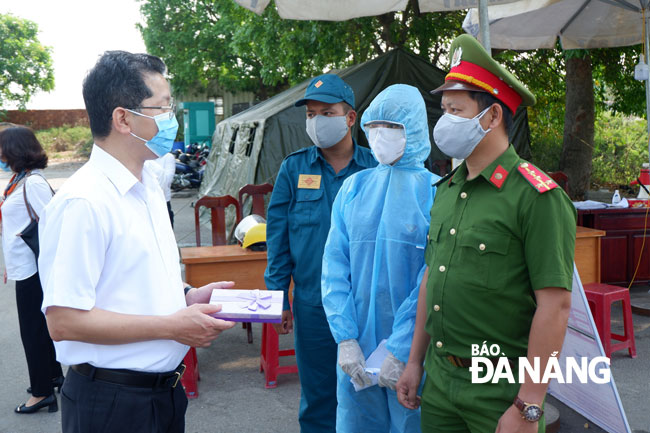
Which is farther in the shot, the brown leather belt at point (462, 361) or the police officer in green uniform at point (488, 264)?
the brown leather belt at point (462, 361)

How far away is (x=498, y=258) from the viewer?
72.9 inches

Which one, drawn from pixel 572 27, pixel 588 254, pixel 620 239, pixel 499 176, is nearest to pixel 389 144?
pixel 499 176

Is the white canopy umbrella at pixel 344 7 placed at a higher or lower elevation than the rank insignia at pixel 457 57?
higher

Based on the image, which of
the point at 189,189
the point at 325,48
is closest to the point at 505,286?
the point at 325,48

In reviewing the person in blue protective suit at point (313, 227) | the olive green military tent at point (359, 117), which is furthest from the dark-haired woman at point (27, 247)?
the olive green military tent at point (359, 117)

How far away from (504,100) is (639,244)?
5.45 meters

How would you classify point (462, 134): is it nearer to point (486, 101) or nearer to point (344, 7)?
point (486, 101)

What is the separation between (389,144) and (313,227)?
84cm

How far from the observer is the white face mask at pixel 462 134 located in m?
2.01

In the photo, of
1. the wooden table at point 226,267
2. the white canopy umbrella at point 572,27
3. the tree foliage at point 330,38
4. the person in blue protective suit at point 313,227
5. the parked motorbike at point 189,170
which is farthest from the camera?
the parked motorbike at point 189,170

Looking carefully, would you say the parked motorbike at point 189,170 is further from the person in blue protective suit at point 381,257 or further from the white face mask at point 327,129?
the person in blue protective suit at point 381,257

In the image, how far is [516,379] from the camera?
1.86m

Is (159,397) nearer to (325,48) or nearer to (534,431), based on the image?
(534,431)

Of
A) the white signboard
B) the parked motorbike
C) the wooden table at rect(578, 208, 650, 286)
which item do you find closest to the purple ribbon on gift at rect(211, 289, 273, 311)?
the white signboard
